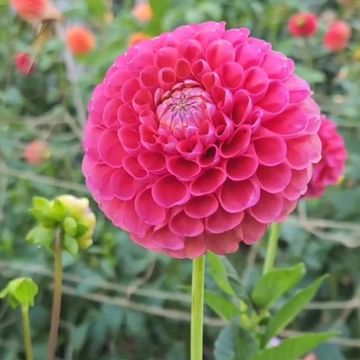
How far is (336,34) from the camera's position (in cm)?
149

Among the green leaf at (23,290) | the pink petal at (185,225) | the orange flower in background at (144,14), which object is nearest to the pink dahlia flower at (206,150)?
the pink petal at (185,225)

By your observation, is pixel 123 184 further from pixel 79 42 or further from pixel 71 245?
pixel 79 42

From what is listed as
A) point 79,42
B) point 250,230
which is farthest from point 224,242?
point 79,42

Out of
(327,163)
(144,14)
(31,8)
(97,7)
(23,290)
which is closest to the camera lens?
(23,290)

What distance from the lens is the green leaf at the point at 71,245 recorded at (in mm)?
646

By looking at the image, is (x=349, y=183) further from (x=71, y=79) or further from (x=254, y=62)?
(x=254, y=62)

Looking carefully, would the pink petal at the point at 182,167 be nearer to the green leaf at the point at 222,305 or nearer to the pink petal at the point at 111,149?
the pink petal at the point at 111,149

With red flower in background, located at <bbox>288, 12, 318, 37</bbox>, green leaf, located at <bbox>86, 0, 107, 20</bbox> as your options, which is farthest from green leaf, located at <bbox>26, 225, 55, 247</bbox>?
green leaf, located at <bbox>86, 0, 107, 20</bbox>

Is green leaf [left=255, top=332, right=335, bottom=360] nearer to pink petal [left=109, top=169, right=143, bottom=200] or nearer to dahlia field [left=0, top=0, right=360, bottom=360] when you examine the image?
dahlia field [left=0, top=0, right=360, bottom=360]

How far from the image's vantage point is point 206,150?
53cm

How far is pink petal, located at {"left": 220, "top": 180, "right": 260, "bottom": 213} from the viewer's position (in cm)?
51

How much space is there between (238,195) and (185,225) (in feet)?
0.11

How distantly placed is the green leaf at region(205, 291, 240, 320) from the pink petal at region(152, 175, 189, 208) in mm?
A: 222

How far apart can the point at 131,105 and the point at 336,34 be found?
1002 millimetres
